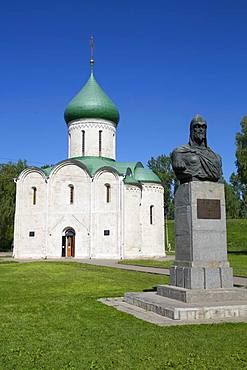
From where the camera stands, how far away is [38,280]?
1445 cm

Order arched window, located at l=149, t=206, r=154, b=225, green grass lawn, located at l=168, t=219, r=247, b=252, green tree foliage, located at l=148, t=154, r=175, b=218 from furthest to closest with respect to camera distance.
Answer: green tree foliage, located at l=148, t=154, r=175, b=218
green grass lawn, located at l=168, t=219, r=247, b=252
arched window, located at l=149, t=206, r=154, b=225

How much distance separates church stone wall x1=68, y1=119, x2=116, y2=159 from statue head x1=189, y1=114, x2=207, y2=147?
25980 mm

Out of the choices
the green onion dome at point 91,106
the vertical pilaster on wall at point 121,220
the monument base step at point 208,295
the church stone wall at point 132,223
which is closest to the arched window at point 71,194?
the vertical pilaster on wall at point 121,220

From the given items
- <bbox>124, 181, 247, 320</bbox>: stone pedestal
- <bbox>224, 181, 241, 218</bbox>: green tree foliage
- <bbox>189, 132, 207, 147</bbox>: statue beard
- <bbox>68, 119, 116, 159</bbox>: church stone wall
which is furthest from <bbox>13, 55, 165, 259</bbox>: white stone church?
<bbox>224, 181, 241, 218</bbox>: green tree foliage

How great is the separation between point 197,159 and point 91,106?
88.4ft

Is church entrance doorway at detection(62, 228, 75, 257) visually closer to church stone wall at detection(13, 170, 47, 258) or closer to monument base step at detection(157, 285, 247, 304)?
church stone wall at detection(13, 170, 47, 258)

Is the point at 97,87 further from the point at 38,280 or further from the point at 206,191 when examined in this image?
the point at 206,191

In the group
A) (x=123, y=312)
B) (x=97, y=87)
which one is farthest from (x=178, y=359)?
(x=97, y=87)

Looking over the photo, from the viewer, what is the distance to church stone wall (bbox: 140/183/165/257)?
3309cm

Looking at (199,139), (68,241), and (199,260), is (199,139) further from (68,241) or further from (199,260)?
(68,241)

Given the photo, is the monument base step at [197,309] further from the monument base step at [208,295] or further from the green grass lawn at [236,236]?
the green grass lawn at [236,236]

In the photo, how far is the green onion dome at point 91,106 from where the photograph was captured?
115 feet

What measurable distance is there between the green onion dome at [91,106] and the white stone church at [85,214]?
14.3 ft

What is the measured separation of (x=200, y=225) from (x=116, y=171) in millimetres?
23824
